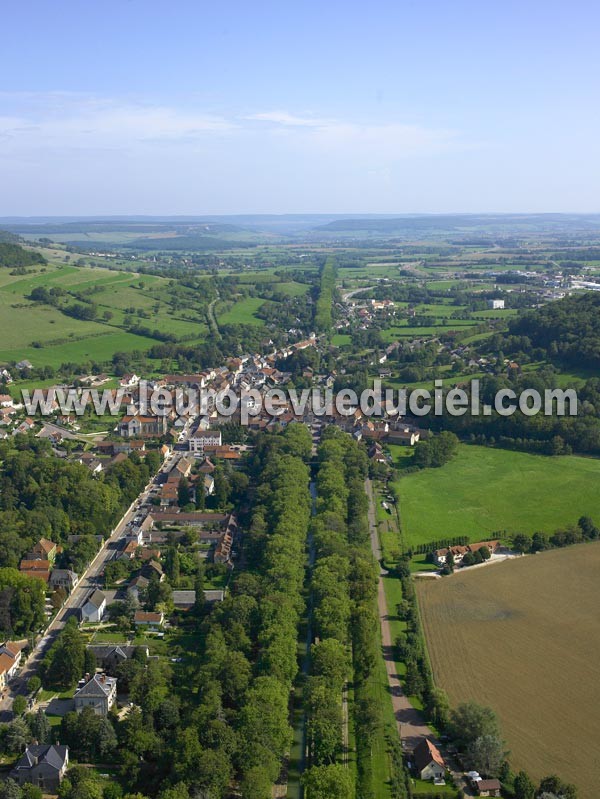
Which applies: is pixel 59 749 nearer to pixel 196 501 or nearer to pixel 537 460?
pixel 196 501

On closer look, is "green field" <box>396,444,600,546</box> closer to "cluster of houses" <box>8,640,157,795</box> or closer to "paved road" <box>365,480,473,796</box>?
"paved road" <box>365,480,473,796</box>

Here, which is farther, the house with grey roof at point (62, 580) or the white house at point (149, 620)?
the house with grey roof at point (62, 580)

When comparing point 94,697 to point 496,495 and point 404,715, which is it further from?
point 496,495

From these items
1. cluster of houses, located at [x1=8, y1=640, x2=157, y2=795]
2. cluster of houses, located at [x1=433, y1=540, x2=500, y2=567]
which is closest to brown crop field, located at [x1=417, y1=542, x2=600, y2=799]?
cluster of houses, located at [x1=433, y1=540, x2=500, y2=567]

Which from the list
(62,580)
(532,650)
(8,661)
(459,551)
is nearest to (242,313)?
(459,551)

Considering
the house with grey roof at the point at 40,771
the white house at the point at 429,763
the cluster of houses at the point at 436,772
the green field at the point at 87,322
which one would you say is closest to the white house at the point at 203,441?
the green field at the point at 87,322

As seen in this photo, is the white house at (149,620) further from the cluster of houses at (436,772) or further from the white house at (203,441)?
the white house at (203,441)
